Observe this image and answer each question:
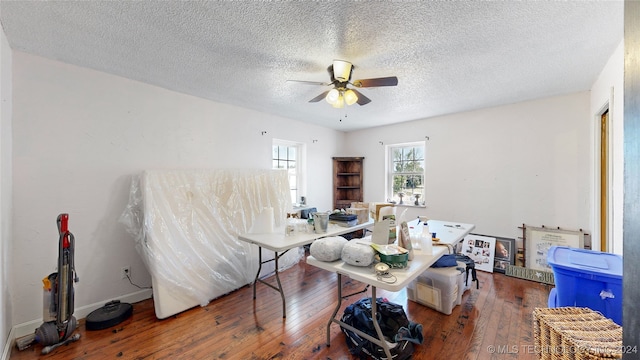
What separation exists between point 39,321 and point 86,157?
1.51 m

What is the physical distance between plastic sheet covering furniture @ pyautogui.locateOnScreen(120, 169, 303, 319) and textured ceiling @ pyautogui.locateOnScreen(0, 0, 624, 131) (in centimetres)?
113

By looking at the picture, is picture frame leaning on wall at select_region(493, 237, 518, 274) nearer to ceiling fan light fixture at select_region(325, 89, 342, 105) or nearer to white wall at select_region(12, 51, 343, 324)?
ceiling fan light fixture at select_region(325, 89, 342, 105)

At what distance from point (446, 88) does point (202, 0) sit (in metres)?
2.63

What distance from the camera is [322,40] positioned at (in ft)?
6.12

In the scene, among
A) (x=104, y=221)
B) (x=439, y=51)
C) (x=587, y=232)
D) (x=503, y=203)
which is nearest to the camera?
(x=439, y=51)

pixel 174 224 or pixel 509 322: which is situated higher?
pixel 174 224

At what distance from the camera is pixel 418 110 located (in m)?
3.77

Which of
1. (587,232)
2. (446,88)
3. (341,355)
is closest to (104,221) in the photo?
(341,355)

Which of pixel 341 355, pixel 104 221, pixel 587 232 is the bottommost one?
pixel 341 355

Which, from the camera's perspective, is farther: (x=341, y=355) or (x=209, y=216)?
(x=209, y=216)

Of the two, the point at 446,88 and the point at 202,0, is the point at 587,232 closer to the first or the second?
the point at 446,88

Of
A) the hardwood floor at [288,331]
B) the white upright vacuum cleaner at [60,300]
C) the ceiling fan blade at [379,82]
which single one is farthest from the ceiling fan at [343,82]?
the white upright vacuum cleaner at [60,300]

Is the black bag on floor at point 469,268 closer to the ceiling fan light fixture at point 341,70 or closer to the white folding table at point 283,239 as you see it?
the white folding table at point 283,239

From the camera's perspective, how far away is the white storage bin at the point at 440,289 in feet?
7.73
